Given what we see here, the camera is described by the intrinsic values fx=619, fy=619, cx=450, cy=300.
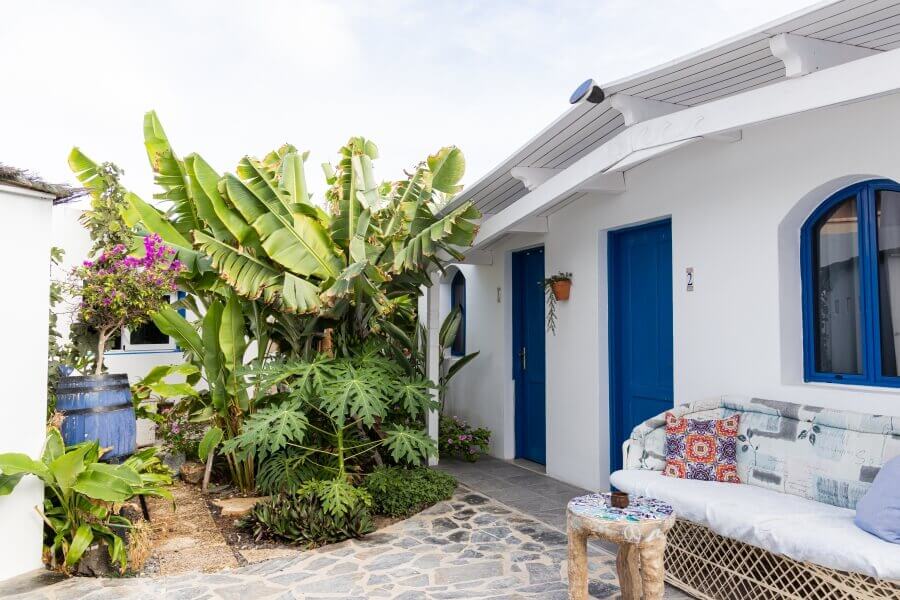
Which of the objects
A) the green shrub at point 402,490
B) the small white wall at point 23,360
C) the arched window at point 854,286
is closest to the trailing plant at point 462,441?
the green shrub at point 402,490

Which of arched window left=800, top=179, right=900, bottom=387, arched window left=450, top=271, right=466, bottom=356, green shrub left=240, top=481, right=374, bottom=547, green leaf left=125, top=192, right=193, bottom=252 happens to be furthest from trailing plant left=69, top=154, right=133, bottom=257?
arched window left=800, top=179, right=900, bottom=387

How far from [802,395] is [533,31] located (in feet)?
33.4

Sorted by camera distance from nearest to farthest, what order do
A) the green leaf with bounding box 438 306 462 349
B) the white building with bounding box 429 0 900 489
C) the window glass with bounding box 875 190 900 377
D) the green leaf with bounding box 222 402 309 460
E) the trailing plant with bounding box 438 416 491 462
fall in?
the white building with bounding box 429 0 900 489, the window glass with bounding box 875 190 900 377, the green leaf with bounding box 222 402 309 460, the trailing plant with bounding box 438 416 491 462, the green leaf with bounding box 438 306 462 349

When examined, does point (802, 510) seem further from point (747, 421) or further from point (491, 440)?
point (491, 440)

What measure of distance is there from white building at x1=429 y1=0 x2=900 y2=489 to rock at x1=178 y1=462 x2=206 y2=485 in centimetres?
404

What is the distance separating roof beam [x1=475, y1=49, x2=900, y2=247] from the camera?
114 inches

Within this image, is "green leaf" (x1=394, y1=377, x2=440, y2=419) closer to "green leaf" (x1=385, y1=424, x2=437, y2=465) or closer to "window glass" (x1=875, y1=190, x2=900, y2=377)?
"green leaf" (x1=385, y1=424, x2=437, y2=465)

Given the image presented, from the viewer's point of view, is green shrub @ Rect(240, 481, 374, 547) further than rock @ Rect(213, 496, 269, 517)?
No

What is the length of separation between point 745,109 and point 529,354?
491 cm

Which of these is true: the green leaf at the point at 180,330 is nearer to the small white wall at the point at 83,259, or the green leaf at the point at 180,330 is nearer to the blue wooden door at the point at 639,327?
the small white wall at the point at 83,259

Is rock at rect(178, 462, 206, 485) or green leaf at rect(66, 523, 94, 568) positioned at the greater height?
green leaf at rect(66, 523, 94, 568)

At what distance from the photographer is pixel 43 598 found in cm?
382

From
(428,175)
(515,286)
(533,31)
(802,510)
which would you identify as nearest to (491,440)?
(515,286)

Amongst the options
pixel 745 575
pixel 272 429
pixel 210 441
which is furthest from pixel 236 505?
pixel 745 575
